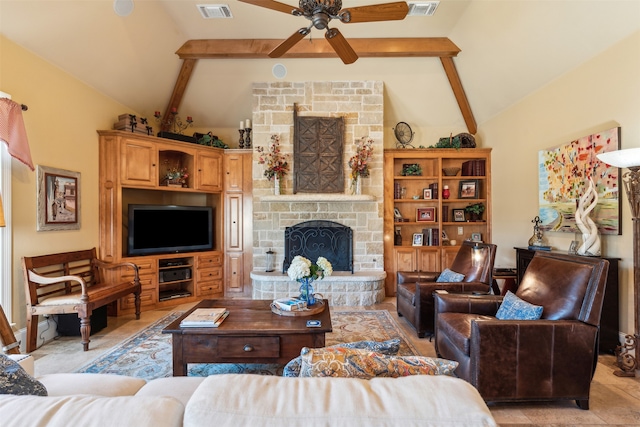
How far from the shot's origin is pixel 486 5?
3637 mm

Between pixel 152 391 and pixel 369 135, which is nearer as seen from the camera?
pixel 152 391

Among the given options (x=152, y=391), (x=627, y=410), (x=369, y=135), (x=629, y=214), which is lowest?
(x=627, y=410)

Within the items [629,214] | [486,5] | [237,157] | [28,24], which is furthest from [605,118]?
[28,24]

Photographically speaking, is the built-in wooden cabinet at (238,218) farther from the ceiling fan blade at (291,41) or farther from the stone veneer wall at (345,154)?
the ceiling fan blade at (291,41)

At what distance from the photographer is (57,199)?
11.4ft

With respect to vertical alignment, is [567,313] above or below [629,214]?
below

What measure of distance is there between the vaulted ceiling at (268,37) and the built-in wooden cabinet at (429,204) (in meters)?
0.73

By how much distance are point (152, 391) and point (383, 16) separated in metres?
2.84

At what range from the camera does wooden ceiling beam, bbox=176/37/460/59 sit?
4.52 metres

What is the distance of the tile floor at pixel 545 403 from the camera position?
6.53 feet

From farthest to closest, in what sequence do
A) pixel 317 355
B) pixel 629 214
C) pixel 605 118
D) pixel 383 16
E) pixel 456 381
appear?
pixel 605 118 < pixel 629 214 < pixel 383 16 < pixel 317 355 < pixel 456 381

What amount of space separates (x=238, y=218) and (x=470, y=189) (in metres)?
4.01

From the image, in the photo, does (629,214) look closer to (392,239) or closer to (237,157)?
(392,239)

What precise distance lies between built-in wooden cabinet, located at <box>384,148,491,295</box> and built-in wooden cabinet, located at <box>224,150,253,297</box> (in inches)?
90.8
